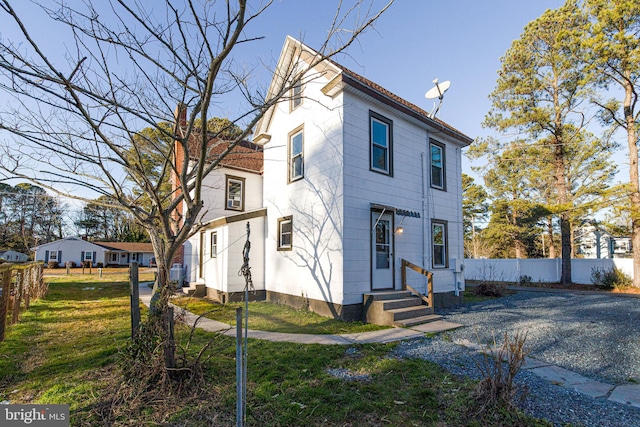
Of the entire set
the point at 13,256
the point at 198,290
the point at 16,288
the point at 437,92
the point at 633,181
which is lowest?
the point at 13,256

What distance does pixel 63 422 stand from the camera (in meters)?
3.02

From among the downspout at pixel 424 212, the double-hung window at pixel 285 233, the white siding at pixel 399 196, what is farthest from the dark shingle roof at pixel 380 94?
the double-hung window at pixel 285 233

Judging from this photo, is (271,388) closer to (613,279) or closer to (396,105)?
(396,105)

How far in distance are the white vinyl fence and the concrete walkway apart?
13674mm

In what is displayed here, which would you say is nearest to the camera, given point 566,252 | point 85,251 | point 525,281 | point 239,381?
point 239,381

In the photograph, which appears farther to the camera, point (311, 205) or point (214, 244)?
point (214, 244)

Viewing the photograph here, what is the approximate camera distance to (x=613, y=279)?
14.2 metres

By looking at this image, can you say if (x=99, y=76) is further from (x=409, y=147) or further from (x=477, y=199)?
(x=477, y=199)

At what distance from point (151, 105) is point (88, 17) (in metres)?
1.35

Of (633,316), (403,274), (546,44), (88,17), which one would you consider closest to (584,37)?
(546,44)

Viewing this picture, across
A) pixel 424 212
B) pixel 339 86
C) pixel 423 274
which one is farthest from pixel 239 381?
pixel 424 212

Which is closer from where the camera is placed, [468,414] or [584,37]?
[468,414]

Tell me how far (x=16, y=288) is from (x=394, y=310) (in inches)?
337

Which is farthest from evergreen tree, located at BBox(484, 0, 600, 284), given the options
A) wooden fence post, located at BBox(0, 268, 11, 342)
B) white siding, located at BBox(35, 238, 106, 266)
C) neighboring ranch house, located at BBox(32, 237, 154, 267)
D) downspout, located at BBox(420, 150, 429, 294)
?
white siding, located at BBox(35, 238, 106, 266)
